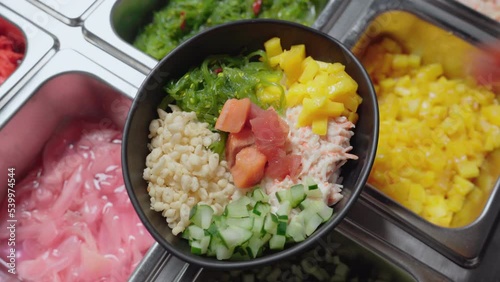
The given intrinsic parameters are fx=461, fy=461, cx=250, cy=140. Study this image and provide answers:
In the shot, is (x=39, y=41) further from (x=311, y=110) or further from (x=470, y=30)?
(x=470, y=30)

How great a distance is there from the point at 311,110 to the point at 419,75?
2.92 ft

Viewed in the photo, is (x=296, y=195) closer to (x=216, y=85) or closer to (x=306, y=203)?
(x=306, y=203)

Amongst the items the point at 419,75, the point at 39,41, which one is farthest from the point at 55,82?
the point at 419,75

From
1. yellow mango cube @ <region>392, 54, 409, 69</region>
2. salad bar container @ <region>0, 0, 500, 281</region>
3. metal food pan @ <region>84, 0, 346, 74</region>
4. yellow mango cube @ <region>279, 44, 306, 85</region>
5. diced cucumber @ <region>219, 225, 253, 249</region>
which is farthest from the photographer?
yellow mango cube @ <region>392, 54, 409, 69</region>

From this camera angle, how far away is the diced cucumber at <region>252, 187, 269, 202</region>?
1.31m

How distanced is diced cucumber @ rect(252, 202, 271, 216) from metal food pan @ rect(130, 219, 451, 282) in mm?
351

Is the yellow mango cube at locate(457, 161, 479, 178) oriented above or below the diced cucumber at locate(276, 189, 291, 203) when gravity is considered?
below

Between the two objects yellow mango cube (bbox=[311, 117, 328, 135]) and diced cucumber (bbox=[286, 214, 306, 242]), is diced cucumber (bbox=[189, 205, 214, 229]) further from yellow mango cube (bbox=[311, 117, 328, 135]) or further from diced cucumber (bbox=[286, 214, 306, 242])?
yellow mango cube (bbox=[311, 117, 328, 135])

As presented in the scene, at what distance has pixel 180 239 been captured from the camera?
134 cm

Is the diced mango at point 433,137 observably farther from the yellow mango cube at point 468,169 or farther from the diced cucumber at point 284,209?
the diced cucumber at point 284,209

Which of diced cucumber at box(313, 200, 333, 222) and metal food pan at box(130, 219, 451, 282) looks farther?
metal food pan at box(130, 219, 451, 282)

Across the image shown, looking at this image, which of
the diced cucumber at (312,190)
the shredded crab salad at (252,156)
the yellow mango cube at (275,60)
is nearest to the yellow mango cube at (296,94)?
the shredded crab salad at (252,156)

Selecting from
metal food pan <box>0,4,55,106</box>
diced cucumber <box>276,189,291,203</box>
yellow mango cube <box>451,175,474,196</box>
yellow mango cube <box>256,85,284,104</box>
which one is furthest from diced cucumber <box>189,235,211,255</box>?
yellow mango cube <box>451,175,474,196</box>

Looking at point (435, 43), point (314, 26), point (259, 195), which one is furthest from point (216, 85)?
point (435, 43)
